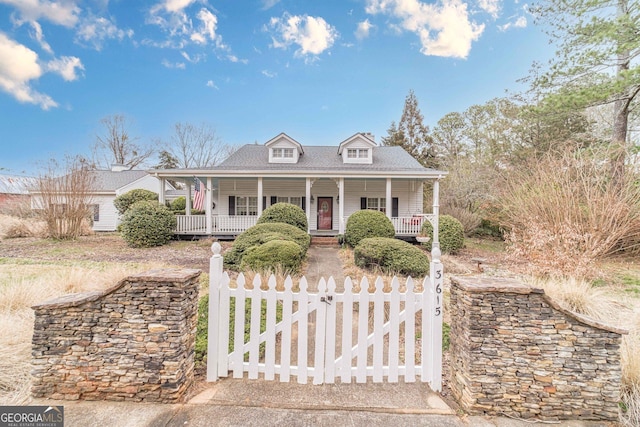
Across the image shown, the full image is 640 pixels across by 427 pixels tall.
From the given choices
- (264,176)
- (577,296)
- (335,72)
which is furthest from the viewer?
(335,72)

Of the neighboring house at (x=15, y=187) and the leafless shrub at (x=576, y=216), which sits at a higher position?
the neighboring house at (x=15, y=187)

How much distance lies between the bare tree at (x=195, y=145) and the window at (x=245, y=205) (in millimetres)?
14712

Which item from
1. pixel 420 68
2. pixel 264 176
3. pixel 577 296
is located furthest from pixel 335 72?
pixel 577 296

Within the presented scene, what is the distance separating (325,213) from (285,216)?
16.3 feet

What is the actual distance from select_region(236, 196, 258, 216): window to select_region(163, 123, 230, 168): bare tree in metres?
14.7

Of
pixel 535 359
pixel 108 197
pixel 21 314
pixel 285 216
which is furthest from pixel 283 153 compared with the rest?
pixel 108 197

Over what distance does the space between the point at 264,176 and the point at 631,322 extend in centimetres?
1141

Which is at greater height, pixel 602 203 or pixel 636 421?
pixel 602 203

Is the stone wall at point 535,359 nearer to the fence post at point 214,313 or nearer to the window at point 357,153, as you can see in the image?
the fence post at point 214,313

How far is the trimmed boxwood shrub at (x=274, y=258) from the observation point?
19.0ft

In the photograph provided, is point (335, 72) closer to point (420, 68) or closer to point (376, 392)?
point (420, 68)

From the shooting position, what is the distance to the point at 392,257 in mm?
6438

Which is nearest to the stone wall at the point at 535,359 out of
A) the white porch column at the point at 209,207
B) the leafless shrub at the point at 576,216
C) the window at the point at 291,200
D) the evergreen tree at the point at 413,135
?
the leafless shrub at the point at 576,216

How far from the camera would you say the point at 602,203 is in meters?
5.87
